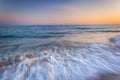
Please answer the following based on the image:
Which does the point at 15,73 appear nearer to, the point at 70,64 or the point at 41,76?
the point at 41,76

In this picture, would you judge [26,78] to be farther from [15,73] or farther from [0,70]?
[0,70]

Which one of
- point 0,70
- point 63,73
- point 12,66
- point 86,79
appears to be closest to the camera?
point 86,79

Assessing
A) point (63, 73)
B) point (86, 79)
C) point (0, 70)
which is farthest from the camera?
point (0, 70)

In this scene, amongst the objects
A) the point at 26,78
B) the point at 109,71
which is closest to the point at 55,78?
the point at 26,78

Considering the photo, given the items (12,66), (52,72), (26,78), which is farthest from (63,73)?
(12,66)

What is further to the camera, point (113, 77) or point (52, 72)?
point (52, 72)

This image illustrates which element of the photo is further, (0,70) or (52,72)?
(0,70)

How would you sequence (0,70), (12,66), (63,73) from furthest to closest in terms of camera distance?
(12,66)
(0,70)
(63,73)

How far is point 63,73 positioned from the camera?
3.37 metres

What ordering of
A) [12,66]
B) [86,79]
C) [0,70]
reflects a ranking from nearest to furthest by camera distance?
[86,79] → [0,70] → [12,66]

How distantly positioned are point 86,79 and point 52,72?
35.5 inches

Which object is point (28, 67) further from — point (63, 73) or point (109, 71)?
point (109, 71)

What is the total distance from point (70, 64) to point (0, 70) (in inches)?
79.6

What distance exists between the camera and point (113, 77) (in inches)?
120
